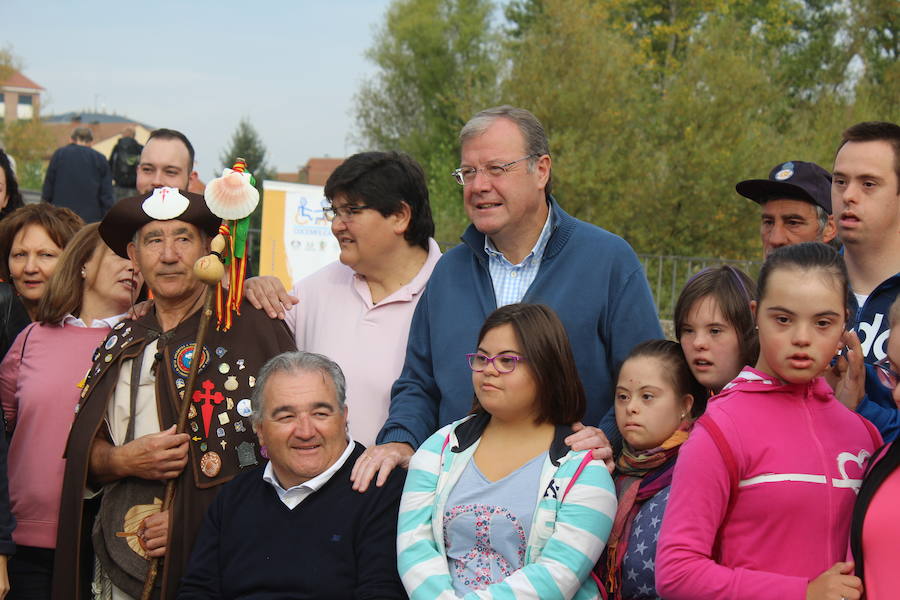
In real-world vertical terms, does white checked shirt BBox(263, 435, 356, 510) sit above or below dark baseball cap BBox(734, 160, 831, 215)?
below

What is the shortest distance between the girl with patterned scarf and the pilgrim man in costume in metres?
1.42

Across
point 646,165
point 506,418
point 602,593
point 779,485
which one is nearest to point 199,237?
point 506,418

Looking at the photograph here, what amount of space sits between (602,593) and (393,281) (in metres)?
1.63

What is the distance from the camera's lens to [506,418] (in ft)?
10.1

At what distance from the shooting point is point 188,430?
11.6 ft

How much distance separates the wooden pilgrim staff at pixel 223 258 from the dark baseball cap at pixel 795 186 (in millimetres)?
2335

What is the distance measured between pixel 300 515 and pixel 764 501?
1566 mm

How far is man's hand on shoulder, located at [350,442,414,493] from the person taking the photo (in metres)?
3.22

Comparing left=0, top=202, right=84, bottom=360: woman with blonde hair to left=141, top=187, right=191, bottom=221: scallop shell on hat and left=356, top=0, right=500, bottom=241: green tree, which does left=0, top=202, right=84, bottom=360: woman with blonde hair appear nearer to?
left=141, top=187, right=191, bottom=221: scallop shell on hat

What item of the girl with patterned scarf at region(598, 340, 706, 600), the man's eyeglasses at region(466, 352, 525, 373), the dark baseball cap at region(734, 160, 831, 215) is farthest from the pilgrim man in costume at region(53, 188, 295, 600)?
the dark baseball cap at region(734, 160, 831, 215)

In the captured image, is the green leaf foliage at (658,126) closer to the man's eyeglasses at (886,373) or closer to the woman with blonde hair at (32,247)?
the woman with blonde hair at (32,247)

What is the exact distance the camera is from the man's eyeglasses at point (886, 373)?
8.67ft

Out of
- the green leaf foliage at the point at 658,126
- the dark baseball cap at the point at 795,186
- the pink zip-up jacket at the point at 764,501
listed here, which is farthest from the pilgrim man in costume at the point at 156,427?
the green leaf foliage at the point at 658,126

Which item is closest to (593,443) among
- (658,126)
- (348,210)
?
(348,210)
